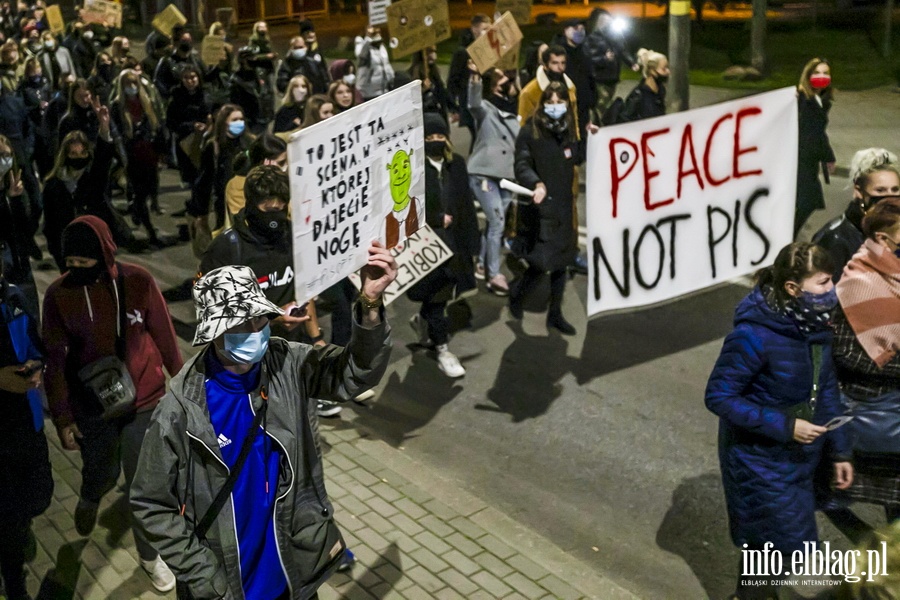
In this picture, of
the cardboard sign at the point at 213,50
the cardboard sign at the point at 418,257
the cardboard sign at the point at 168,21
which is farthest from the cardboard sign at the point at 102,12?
the cardboard sign at the point at 418,257

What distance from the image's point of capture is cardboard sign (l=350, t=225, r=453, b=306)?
23.7 feet

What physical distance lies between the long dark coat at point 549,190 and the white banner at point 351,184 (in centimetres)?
338

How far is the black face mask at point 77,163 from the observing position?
8844 mm

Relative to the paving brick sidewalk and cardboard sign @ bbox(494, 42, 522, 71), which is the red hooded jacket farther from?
cardboard sign @ bbox(494, 42, 522, 71)

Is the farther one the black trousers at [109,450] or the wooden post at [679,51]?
the wooden post at [679,51]

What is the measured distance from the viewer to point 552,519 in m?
5.93

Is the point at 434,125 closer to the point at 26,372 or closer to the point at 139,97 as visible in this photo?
the point at 26,372

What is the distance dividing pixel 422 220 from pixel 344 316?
8.28ft

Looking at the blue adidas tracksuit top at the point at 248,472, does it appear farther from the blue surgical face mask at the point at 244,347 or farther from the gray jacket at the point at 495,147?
the gray jacket at the point at 495,147

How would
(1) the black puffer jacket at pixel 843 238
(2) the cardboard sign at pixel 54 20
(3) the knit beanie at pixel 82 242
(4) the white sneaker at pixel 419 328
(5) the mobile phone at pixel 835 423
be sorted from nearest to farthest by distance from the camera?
(5) the mobile phone at pixel 835 423, (3) the knit beanie at pixel 82 242, (1) the black puffer jacket at pixel 843 238, (4) the white sneaker at pixel 419 328, (2) the cardboard sign at pixel 54 20

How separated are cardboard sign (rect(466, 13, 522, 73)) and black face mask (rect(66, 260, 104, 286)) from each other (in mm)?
6261

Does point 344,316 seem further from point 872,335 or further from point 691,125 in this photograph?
point 872,335

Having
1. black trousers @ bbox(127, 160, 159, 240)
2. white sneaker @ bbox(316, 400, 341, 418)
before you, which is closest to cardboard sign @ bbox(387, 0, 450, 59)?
black trousers @ bbox(127, 160, 159, 240)

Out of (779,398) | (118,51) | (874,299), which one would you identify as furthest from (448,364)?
(118,51)
